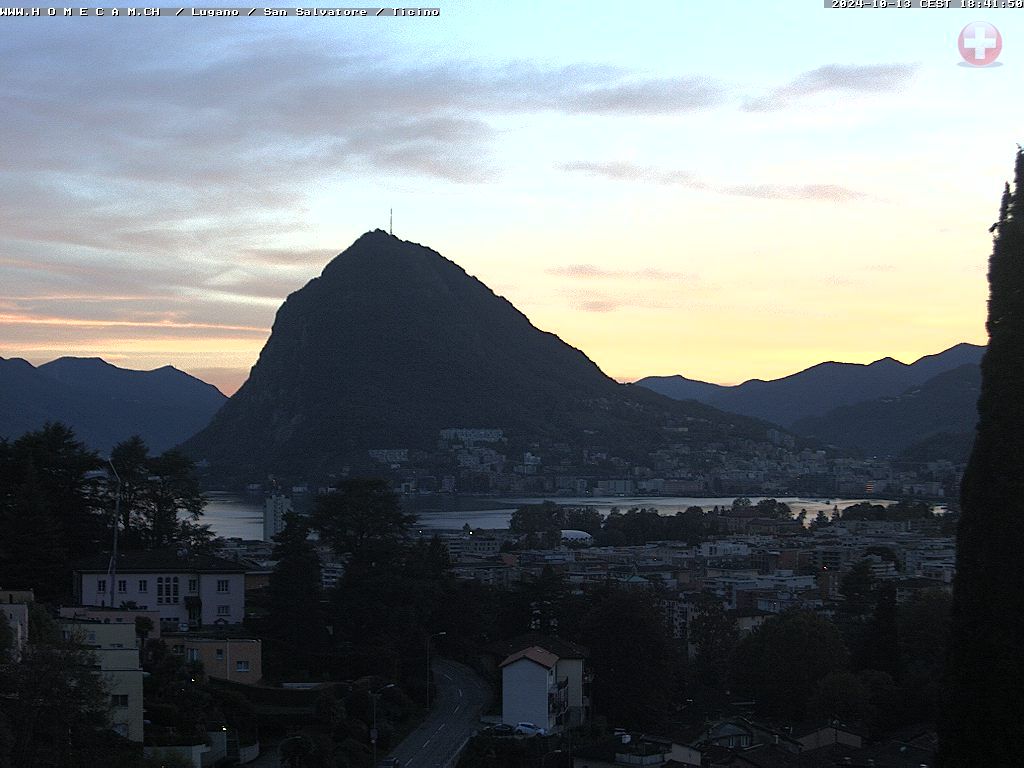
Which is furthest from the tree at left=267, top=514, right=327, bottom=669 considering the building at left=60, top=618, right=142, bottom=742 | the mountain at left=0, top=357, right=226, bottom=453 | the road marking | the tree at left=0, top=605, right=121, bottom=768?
the mountain at left=0, top=357, right=226, bottom=453

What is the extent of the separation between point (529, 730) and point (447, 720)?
120 centimetres

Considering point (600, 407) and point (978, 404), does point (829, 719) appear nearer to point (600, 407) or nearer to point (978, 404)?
point (978, 404)

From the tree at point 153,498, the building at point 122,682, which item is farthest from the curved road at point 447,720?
the tree at point 153,498

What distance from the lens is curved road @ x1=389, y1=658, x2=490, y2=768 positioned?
49.5 feet

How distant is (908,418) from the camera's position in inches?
7215

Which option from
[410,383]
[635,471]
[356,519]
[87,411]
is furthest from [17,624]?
[87,411]

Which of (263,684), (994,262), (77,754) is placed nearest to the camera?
(994,262)

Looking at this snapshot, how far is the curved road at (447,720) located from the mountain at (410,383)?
349ft

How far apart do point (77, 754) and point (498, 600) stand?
48.5 ft

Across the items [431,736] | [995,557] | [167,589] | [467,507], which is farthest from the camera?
[467,507]

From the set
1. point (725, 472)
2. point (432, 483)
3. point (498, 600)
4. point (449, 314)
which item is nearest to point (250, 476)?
point (432, 483)

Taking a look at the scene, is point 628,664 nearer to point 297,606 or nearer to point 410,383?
point 297,606

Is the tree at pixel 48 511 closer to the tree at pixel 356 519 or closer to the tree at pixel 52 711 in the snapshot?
the tree at pixel 356 519

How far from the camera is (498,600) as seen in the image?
24578 millimetres
